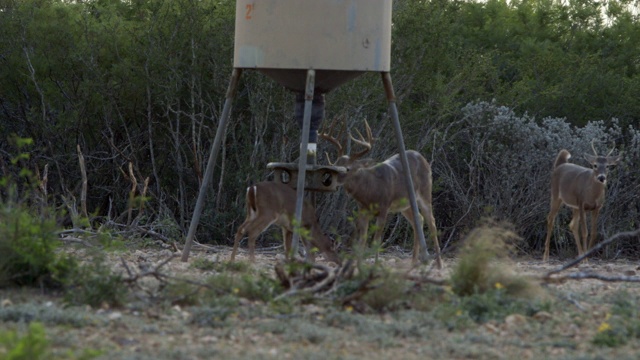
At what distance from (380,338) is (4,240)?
114 inches

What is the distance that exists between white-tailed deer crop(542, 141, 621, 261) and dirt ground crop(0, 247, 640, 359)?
665cm

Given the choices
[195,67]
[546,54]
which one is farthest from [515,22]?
[195,67]

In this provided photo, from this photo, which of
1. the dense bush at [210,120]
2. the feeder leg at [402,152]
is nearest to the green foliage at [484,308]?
the feeder leg at [402,152]

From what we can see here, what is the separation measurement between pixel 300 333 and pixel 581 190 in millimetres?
8622

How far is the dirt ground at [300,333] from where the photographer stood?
616 centimetres

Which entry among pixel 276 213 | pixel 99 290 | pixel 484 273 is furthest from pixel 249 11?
pixel 99 290

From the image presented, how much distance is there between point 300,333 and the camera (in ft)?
21.7

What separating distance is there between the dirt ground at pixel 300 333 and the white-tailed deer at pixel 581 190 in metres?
6.65

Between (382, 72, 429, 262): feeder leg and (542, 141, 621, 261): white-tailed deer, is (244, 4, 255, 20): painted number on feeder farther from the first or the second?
(542, 141, 621, 261): white-tailed deer

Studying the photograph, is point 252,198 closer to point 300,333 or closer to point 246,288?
point 246,288

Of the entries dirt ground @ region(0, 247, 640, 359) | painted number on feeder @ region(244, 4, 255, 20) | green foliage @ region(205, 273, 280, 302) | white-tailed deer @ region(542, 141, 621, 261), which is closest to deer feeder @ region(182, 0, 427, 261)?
painted number on feeder @ region(244, 4, 255, 20)

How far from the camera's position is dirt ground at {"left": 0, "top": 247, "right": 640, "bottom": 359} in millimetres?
6156

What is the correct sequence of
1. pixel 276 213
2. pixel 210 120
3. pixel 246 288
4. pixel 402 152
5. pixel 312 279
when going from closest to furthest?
pixel 246 288 < pixel 312 279 < pixel 402 152 < pixel 276 213 < pixel 210 120

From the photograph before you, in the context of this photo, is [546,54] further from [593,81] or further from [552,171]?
[552,171]
